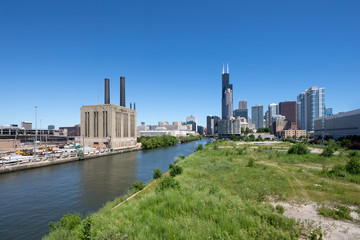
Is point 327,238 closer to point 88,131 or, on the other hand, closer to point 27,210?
point 27,210

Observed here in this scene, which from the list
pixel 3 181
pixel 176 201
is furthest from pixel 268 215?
pixel 3 181

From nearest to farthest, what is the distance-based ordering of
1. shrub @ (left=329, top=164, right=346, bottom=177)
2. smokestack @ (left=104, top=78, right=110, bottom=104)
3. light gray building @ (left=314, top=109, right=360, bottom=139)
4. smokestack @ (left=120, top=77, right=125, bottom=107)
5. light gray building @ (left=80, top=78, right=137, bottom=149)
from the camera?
shrub @ (left=329, top=164, right=346, bottom=177), light gray building @ (left=80, top=78, right=137, bottom=149), light gray building @ (left=314, top=109, right=360, bottom=139), smokestack @ (left=104, top=78, right=110, bottom=104), smokestack @ (left=120, top=77, right=125, bottom=107)

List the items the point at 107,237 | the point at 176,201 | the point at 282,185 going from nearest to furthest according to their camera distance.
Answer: the point at 107,237 → the point at 176,201 → the point at 282,185

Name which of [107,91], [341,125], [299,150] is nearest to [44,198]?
[299,150]

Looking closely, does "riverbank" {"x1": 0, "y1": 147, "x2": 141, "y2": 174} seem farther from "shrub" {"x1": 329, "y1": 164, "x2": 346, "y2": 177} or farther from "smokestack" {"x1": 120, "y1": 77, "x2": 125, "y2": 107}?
"smokestack" {"x1": 120, "y1": 77, "x2": 125, "y2": 107}

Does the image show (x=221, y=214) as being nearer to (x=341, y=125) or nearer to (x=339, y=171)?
(x=339, y=171)

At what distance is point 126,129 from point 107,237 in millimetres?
102224

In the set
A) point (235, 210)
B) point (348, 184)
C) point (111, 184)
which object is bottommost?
point (111, 184)

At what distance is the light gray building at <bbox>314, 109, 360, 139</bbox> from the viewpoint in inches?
3664

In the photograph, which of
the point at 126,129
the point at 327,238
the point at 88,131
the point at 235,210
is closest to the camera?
the point at 327,238

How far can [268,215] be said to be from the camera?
29.1ft

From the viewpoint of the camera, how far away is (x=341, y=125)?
10544 cm

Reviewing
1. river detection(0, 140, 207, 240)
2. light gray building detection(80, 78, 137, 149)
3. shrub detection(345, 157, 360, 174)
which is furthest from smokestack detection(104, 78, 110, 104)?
shrub detection(345, 157, 360, 174)

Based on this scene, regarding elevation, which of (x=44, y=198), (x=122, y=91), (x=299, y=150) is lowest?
(x=44, y=198)
